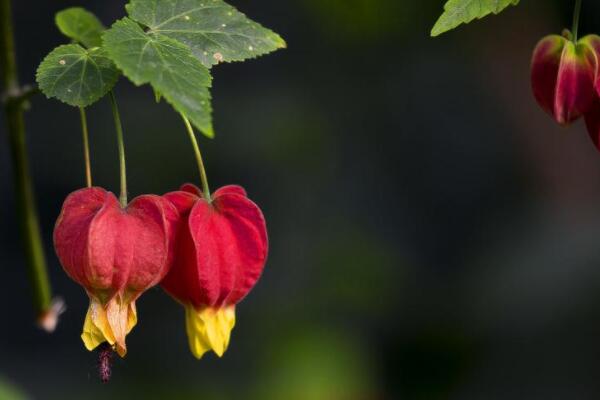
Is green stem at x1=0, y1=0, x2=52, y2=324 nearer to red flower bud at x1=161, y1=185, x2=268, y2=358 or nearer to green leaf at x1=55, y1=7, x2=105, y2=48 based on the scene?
green leaf at x1=55, y1=7, x2=105, y2=48

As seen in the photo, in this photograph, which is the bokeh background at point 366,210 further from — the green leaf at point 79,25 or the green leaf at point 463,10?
the green leaf at point 463,10

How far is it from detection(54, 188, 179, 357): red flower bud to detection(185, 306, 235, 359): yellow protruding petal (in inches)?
4.0

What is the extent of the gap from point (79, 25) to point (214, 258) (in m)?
0.38

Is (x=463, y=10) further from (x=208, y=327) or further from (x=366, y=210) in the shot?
(x=366, y=210)

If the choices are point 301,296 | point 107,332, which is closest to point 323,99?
point 301,296

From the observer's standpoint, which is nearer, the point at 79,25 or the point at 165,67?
the point at 165,67

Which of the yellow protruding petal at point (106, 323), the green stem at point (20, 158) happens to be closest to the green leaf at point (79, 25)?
the green stem at point (20, 158)

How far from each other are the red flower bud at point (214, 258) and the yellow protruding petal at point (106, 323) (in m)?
0.08

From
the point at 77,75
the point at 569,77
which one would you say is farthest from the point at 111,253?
the point at 569,77

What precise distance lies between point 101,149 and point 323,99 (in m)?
0.72

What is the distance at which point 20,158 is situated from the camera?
1374 millimetres

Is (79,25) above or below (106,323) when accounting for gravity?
above

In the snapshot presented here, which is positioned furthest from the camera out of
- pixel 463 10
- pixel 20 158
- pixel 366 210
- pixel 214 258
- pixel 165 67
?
pixel 366 210

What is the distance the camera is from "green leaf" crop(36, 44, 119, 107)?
3.56ft
